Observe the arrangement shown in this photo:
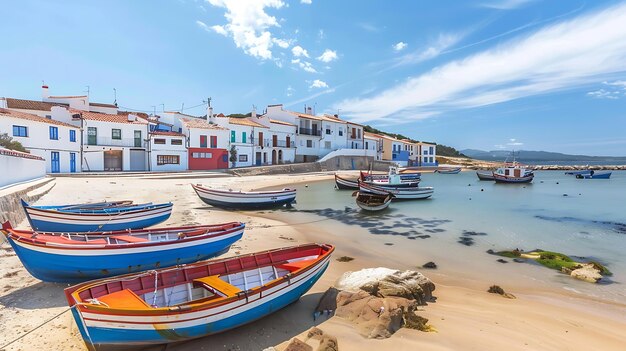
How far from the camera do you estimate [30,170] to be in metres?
18.6

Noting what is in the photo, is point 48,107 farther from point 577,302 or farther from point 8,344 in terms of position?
point 577,302

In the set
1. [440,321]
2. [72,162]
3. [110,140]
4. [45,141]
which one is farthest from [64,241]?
[110,140]

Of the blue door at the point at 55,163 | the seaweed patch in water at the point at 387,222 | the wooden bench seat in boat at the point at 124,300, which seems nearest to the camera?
the wooden bench seat in boat at the point at 124,300

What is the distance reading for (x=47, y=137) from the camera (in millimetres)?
30828

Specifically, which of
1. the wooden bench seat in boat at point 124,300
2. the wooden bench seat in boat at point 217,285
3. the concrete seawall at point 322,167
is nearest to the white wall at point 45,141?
the concrete seawall at point 322,167

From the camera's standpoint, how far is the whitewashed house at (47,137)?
94.2ft

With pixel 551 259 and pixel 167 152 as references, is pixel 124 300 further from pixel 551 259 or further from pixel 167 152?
pixel 167 152

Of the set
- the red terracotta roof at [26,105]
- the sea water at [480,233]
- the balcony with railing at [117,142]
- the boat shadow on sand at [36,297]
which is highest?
the red terracotta roof at [26,105]

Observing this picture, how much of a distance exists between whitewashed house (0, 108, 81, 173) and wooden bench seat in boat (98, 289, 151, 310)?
102 ft

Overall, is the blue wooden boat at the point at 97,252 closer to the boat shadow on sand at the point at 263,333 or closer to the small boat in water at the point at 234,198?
the boat shadow on sand at the point at 263,333

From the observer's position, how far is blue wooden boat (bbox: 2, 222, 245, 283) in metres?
Answer: 6.85

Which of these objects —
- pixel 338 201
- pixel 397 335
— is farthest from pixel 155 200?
pixel 397 335

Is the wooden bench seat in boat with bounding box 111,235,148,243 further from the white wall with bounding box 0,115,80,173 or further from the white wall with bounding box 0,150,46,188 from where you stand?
the white wall with bounding box 0,115,80,173

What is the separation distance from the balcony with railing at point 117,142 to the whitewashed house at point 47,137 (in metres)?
1.59
